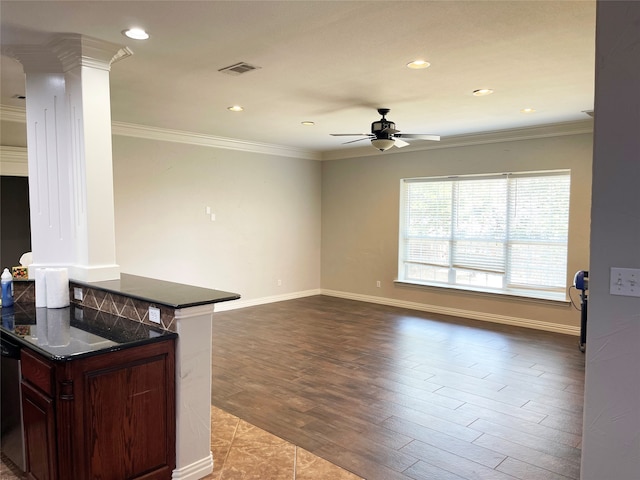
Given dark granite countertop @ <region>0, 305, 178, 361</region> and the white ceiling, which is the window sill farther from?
dark granite countertop @ <region>0, 305, 178, 361</region>

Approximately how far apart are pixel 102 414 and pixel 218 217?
5.03 metres

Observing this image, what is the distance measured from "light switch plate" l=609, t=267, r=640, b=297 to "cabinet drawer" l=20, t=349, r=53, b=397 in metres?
2.51

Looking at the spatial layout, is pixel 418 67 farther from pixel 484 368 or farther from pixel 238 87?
pixel 484 368

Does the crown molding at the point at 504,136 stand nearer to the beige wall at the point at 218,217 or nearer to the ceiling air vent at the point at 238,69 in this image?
the beige wall at the point at 218,217

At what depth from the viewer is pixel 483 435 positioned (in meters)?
3.12

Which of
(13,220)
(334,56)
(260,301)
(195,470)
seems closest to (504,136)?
(334,56)

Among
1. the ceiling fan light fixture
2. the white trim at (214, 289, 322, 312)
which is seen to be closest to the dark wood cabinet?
the ceiling fan light fixture

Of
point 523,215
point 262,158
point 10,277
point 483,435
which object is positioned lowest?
point 483,435

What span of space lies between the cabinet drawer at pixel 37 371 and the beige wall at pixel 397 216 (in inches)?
228

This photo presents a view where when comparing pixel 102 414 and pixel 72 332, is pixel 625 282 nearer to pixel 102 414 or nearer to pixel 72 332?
pixel 102 414

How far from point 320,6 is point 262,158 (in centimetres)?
521

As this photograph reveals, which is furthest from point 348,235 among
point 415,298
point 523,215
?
point 523,215

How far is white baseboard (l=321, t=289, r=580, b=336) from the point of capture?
235 inches

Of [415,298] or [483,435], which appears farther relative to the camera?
[415,298]
